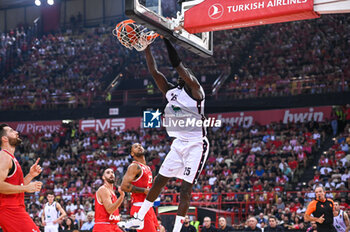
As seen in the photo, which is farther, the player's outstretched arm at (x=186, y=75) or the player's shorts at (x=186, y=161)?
the player's shorts at (x=186, y=161)

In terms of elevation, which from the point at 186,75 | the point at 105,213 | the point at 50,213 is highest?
the point at 186,75

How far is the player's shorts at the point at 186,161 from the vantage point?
21.3 ft

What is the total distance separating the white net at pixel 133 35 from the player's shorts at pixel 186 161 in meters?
1.43

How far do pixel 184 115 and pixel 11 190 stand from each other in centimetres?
234

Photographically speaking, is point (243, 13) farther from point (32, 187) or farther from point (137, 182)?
point (32, 187)

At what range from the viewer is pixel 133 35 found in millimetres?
6703

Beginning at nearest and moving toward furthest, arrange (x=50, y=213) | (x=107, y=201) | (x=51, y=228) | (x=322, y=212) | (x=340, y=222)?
1. (x=107, y=201)
2. (x=322, y=212)
3. (x=340, y=222)
4. (x=51, y=228)
5. (x=50, y=213)

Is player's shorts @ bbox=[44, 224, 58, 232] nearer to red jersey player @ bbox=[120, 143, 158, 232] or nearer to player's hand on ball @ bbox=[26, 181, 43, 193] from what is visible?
red jersey player @ bbox=[120, 143, 158, 232]

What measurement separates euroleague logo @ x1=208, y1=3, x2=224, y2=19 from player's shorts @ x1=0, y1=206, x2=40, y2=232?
3.65 m

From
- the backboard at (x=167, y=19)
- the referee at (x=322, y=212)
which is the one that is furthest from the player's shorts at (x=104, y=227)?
the referee at (x=322, y=212)

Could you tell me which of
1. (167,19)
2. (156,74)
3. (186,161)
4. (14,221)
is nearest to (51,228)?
(14,221)

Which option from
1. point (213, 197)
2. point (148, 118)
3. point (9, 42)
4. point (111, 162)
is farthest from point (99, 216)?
Answer: point (9, 42)

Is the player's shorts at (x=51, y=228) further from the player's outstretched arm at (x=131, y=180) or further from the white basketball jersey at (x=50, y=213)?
the player's outstretched arm at (x=131, y=180)

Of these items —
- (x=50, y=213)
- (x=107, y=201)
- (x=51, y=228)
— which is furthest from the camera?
(x=50, y=213)
